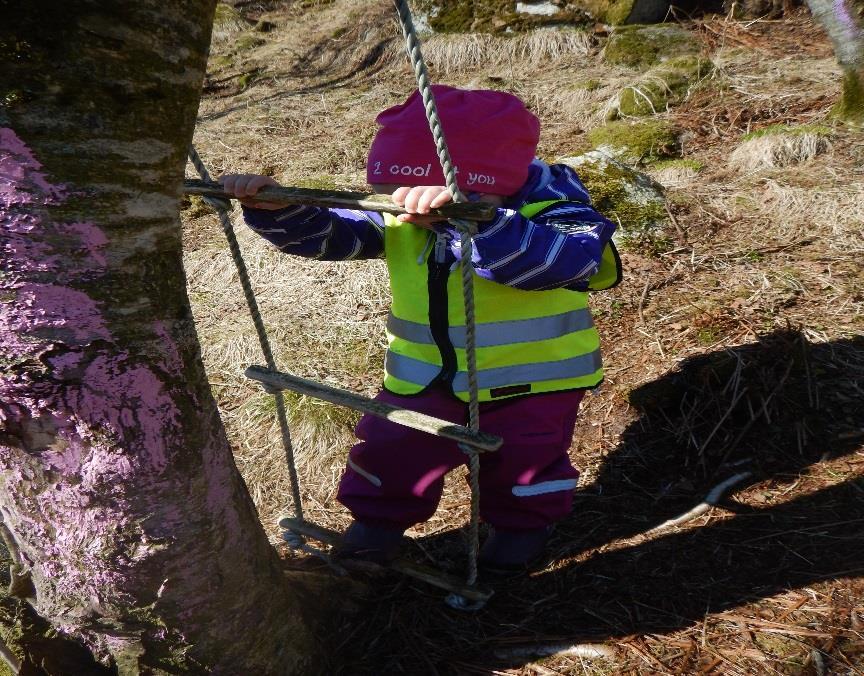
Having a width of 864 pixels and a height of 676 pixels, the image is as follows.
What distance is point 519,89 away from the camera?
762cm

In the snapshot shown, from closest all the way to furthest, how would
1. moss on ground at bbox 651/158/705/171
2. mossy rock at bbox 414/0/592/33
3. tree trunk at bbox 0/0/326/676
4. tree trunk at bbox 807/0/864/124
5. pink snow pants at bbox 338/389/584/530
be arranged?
tree trunk at bbox 0/0/326/676, tree trunk at bbox 807/0/864/124, pink snow pants at bbox 338/389/584/530, moss on ground at bbox 651/158/705/171, mossy rock at bbox 414/0/592/33

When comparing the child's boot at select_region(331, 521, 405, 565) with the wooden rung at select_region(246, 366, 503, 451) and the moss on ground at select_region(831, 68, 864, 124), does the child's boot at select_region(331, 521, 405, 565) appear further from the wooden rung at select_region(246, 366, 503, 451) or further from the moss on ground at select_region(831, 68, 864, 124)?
the moss on ground at select_region(831, 68, 864, 124)

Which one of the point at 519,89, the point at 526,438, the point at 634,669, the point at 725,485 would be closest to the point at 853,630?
the point at 634,669

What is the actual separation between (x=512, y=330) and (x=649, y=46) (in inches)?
262

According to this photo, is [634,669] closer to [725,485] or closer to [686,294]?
[725,485]

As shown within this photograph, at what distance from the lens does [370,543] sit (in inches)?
96.0

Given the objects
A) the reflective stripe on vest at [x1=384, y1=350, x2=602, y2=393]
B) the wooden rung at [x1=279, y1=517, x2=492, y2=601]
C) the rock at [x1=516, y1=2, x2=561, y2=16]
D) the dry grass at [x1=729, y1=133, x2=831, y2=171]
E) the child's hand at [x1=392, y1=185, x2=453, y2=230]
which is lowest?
the wooden rung at [x1=279, y1=517, x2=492, y2=601]

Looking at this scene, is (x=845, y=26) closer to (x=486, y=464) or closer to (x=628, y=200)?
(x=486, y=464)

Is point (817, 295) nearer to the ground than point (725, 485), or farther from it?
farther from it

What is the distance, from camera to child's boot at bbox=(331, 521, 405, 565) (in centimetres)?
239

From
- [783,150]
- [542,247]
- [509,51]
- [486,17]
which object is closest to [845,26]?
[542,247]

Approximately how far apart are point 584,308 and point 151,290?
56.4 inches

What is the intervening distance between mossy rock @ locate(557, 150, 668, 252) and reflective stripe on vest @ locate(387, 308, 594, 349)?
2.00 meters

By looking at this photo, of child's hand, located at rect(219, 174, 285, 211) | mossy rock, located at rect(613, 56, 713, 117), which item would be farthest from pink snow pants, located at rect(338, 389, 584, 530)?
mossy rock, located at rect(613, 56, 713, 117)
